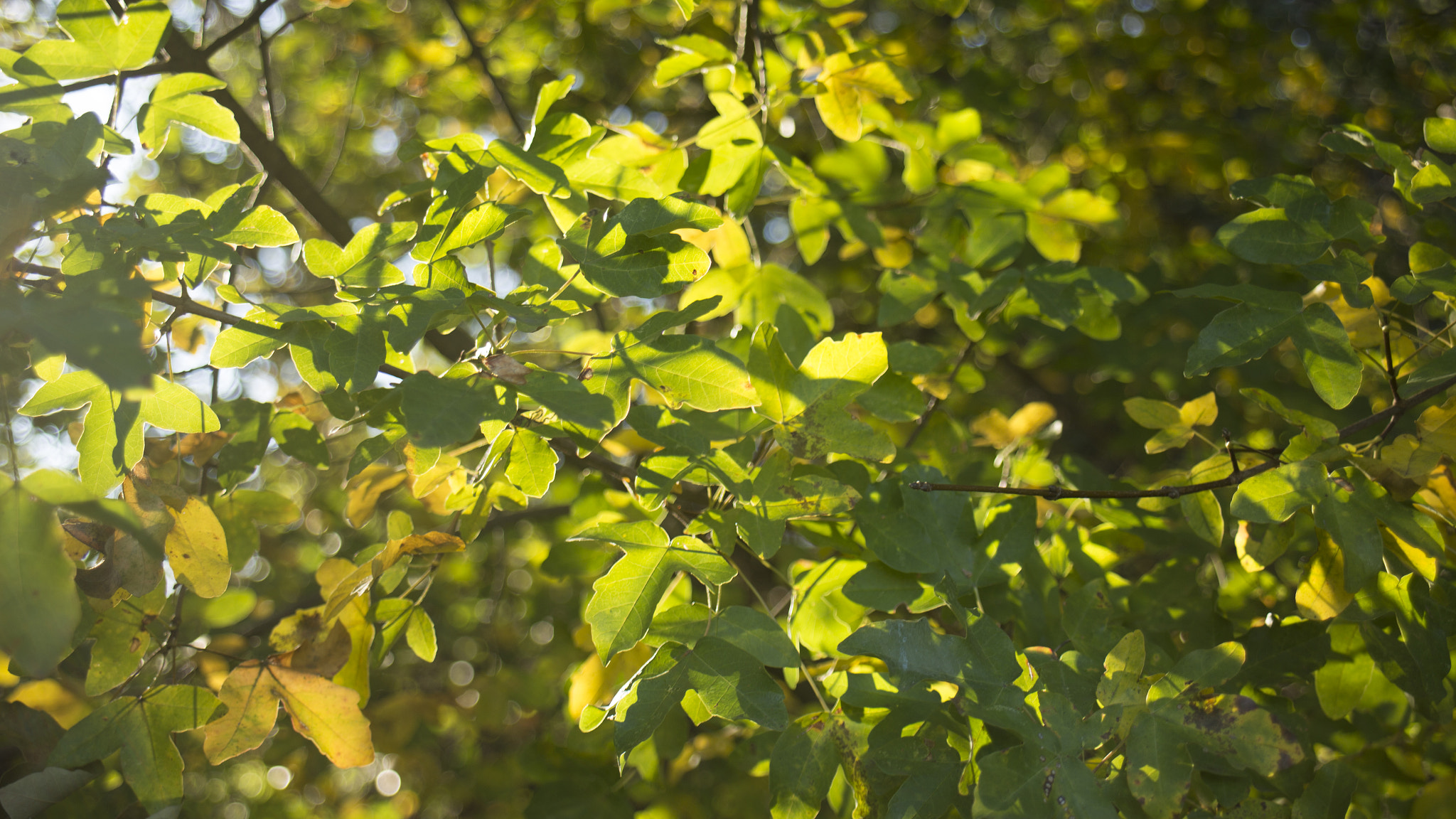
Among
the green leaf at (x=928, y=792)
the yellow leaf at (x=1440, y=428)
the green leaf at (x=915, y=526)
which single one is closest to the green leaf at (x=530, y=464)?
the green leaf at (x=915, y=526)

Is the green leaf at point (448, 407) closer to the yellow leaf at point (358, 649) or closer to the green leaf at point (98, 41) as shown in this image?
the yellow leaf at point (358, 649)

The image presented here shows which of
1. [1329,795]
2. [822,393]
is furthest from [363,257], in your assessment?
[1329,795]

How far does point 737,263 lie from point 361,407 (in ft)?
2.57

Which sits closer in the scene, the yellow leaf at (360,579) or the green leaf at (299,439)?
the yellow leaf at (360,579)

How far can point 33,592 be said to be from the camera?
916 millimetres

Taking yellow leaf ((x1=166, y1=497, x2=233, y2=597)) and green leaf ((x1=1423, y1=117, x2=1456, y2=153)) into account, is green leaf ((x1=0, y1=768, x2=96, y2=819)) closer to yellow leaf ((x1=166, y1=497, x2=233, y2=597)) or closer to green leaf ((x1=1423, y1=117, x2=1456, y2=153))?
yellow leaf ((x1=166, y1=497, x2=233, y2=597))

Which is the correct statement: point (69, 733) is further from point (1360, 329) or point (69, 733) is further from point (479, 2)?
point (479, 2)

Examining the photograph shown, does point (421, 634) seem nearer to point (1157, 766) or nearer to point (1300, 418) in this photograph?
point (1157, 766)

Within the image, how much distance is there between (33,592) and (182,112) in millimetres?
784

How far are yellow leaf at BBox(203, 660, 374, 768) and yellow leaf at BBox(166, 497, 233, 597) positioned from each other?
0.54ft

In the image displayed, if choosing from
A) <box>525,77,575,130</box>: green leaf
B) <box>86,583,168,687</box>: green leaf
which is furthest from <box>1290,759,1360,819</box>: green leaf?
<box>86,583,168,687</box>: green leaf

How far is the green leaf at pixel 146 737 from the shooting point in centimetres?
126

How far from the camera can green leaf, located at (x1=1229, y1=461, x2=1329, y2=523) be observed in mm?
1111

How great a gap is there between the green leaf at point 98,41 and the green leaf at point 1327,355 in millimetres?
1802
